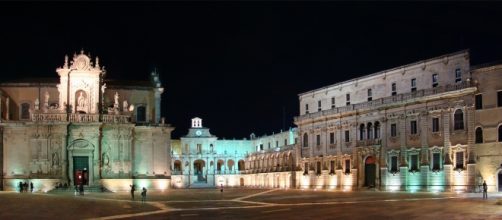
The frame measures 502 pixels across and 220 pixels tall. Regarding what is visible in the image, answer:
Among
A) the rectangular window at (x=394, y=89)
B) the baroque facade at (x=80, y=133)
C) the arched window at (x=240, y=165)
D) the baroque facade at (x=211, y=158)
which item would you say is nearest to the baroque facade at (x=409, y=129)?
the rectangular window at (x=394, y=89)

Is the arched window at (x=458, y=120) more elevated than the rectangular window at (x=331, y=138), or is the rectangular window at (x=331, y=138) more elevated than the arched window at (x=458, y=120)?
the arched window at (x=458, y=120)

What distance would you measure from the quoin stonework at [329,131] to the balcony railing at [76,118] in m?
0.12

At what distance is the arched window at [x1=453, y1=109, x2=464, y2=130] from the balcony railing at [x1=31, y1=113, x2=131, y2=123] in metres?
39.2

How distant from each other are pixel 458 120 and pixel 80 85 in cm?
4503

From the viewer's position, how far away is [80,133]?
81562mm

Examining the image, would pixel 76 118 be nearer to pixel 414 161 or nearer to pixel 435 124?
pixel 414 161

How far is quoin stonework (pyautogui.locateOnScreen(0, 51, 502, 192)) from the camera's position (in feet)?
226

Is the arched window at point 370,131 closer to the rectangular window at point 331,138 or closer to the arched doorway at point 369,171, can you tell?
the arched doorway at point 369,171

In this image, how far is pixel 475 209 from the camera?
40.0 metres

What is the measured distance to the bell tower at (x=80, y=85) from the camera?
274ft

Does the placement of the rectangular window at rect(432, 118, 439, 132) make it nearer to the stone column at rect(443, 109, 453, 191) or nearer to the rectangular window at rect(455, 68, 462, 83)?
the stone column at rect(443, 109, 453, 191)

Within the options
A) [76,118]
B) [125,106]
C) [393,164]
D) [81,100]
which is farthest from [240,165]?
[393,164]

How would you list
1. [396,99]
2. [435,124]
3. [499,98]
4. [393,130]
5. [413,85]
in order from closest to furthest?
[499,98], [435,124], [413,85], [396,99], [393,130]

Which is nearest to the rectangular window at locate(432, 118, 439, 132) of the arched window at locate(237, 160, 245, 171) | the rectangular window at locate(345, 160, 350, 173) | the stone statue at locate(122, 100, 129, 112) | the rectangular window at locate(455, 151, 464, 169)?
the rectangular window at locate(455, 151, 464, 169)
